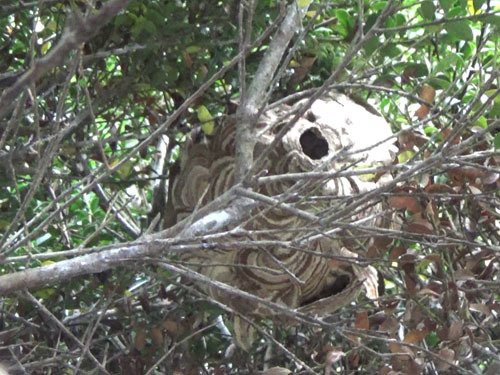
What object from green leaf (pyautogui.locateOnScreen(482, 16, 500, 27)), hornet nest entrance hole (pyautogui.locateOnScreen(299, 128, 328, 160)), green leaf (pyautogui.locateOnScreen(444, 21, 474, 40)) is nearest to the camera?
green leaf (pyautogui.locateOnScreen(482, 16, 500, 27))

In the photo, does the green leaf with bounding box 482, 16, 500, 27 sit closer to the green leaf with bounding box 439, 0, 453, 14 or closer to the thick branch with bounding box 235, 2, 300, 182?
the green leaf with bounding box 439, 0, 453, 14

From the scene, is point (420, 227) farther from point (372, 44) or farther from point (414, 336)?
point (372, 44)

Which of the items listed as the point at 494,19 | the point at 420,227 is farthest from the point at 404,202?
the point at 494,19

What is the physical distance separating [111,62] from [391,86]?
88 cm

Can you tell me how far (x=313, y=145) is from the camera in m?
2.05

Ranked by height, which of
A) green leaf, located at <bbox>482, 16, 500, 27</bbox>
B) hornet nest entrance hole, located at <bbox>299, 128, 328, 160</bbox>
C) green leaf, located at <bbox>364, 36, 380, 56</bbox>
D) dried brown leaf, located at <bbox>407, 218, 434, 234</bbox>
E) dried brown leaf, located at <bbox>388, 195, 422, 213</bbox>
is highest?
green leaf, located at <bbox>482, 16, 500, 27</bbox>

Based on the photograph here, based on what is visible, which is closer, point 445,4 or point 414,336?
point 414,336

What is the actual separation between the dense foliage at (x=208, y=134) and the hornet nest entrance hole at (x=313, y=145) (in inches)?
3.4

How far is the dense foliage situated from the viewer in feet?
5.65

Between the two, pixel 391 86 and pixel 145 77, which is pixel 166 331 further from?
pixel 391 86

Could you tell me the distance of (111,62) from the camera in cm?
259

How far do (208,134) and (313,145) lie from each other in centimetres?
23

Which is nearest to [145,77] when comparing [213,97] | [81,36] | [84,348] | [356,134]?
[213,97]

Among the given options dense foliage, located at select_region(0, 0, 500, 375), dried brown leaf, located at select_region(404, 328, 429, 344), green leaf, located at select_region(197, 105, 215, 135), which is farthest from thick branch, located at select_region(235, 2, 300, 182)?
dried brown leaf, located at select_region(404, 328, 429, 344)
